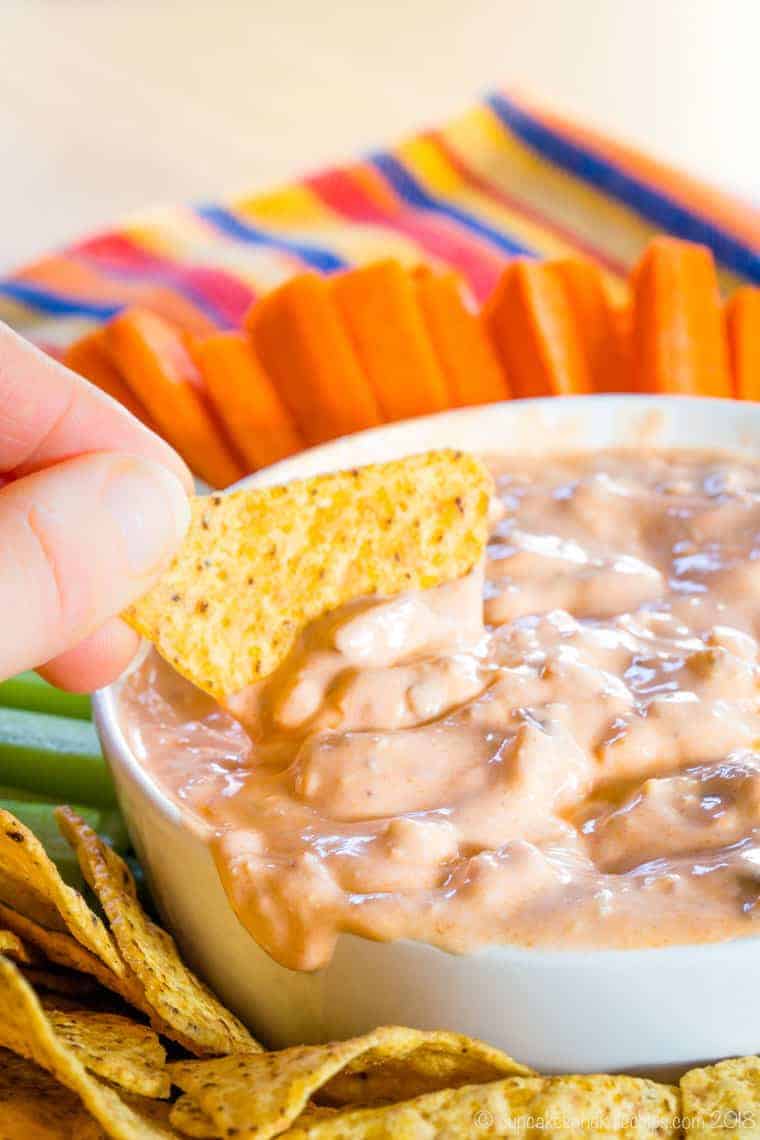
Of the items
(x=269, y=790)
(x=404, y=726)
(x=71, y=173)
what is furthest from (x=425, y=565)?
(x=71, y=173)

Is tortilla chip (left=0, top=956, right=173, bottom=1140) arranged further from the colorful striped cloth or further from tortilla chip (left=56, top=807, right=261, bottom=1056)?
the colorful striped cloth

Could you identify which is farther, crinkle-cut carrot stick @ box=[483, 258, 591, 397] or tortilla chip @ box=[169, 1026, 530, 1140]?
crinkle-cut carrot stick @ box=[483, 258, 591, 397]

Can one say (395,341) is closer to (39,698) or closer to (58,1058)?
(39,698)

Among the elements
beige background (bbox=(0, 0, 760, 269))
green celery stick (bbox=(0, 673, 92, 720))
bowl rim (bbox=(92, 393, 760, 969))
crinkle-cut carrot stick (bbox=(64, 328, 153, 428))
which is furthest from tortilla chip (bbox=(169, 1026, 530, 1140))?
beige background (bbox=(0, 0, 760, 269))

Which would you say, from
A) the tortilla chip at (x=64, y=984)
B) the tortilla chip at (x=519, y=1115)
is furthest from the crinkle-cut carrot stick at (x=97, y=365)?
the tortilla chip at (x=519, y=1115)

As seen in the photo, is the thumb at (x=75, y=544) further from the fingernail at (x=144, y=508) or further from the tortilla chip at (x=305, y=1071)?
the tortilla chip at (x=305, y=1071)

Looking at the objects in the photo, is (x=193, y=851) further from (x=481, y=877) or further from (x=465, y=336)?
(x=465, y=336)

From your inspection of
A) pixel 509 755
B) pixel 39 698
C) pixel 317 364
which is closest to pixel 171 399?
pixel 317 364
